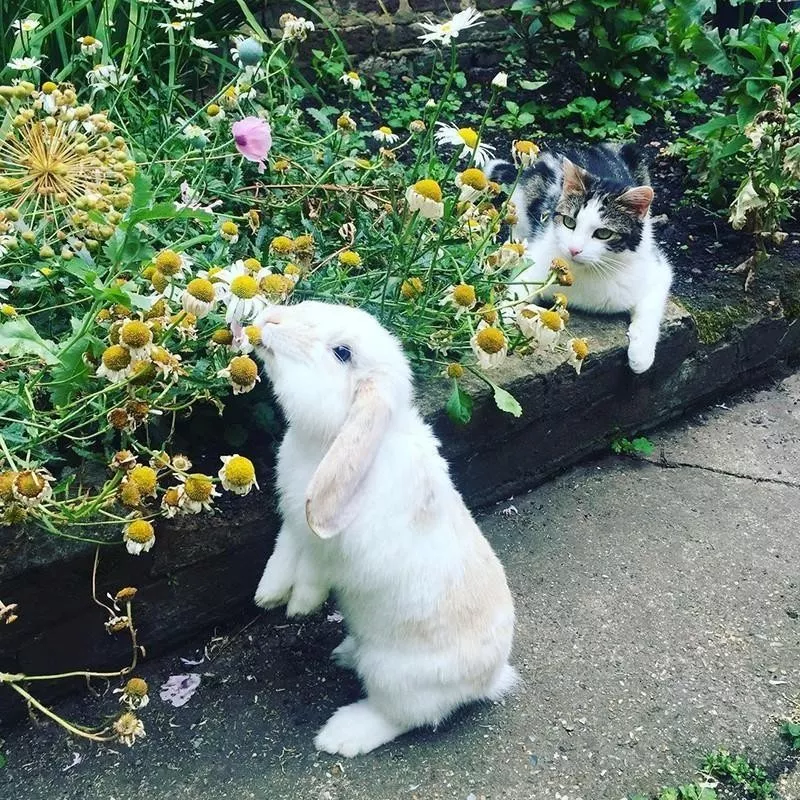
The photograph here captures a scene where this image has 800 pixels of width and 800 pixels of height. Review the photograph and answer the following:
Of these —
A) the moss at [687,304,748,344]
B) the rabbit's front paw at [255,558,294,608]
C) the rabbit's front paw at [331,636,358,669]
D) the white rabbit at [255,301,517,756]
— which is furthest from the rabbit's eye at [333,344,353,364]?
the moss at [687,304,748,344]

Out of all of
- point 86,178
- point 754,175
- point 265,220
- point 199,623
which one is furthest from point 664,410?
point 86,178

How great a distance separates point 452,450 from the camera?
9.06 feet

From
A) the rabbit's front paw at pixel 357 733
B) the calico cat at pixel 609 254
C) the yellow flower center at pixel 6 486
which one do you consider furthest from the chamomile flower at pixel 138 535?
the calico cat at pixel 609 254

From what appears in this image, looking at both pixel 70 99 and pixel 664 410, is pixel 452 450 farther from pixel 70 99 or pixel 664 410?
pixel 70 99

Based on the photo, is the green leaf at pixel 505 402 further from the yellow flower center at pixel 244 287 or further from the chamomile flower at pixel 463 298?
the yellow flower center at pixel 244 287

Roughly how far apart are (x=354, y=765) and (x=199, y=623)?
58 cm

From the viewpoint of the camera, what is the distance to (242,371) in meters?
1.85

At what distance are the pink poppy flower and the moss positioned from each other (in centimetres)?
178

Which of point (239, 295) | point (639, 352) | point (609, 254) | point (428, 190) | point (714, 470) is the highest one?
point (428, 190)

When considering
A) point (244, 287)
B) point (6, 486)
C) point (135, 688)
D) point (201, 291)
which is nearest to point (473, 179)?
point (244, 287)

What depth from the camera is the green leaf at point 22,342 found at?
1.92 m

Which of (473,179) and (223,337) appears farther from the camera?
(473,179)

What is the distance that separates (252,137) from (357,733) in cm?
152

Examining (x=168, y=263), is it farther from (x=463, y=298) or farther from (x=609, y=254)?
(x=609, y=254)
